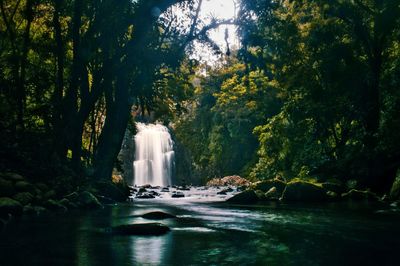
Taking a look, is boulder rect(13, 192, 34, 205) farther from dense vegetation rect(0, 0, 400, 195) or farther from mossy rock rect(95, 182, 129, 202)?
mossy rock rect(95, 182, 129, 202)

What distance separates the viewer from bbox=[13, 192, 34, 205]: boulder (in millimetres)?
11922

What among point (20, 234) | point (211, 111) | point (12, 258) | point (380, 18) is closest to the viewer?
point (12, 258)

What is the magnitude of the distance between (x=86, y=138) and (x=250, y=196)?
1405cm

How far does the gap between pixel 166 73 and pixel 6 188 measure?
9.62m

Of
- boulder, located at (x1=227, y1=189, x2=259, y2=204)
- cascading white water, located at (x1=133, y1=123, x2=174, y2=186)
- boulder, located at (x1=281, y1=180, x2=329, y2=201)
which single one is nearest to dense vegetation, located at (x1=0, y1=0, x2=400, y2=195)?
boulder, located at (x1=281, y1=180, x2=329, y2=201)

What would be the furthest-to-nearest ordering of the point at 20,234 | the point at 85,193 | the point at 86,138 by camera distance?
the point at 86,138, the point at 85,193, the point at 20,234

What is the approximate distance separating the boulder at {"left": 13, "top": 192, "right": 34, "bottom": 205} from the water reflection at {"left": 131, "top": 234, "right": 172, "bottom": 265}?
5706 mm

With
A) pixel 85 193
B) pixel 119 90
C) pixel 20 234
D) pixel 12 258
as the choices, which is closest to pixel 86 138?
pixel 119 90

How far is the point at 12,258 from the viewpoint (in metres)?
5.79

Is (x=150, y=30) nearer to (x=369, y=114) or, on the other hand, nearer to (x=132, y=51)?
(x=132, y=51)

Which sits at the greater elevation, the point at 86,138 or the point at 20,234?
the point at 86,138

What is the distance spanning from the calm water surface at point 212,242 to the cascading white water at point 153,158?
136 ft

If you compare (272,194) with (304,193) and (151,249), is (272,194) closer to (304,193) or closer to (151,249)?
(304,193)

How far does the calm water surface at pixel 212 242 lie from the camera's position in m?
5.86
